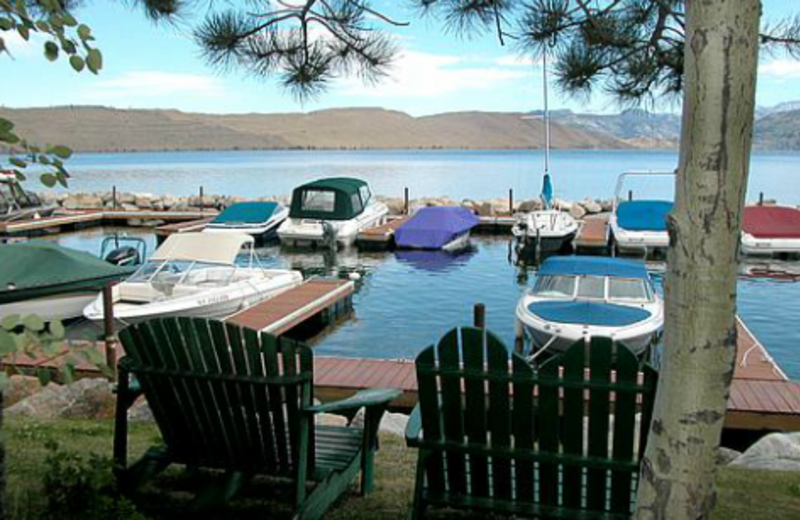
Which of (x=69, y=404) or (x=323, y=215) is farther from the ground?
(x=323, y=215)

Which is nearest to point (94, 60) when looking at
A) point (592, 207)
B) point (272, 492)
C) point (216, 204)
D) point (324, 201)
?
point (272, 492)

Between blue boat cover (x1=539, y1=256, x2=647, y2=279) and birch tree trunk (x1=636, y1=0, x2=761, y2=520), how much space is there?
30.3 ft

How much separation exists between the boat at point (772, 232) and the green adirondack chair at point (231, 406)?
2111cm

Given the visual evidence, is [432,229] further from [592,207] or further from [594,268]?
[594,268]

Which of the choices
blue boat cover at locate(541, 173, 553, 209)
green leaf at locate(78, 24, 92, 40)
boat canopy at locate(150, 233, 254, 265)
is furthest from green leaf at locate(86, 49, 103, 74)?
blue boat cover at locate(541, 173, 553, 209)

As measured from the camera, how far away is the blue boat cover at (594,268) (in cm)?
1143

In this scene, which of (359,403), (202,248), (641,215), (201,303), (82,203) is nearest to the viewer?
(359,403)

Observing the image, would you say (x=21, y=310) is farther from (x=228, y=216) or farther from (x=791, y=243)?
(x=791, y=243)

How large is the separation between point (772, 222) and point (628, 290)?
1412cm

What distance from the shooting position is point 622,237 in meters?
22.5

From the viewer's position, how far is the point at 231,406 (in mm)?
3707

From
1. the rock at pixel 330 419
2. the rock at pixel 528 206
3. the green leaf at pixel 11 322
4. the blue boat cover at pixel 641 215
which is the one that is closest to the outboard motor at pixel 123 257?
the rock at pixel 330 419

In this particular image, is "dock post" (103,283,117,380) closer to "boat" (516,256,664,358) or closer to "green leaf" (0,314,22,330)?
"boat" (516,256,664,358)

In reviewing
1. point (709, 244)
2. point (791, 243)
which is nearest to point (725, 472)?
point (709, 244)
